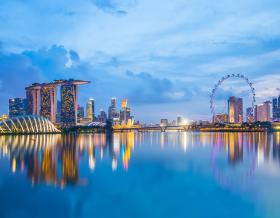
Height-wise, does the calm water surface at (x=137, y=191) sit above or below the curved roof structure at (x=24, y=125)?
below

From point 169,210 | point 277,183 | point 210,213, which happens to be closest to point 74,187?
point 169,210

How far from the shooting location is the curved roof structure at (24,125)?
4614 inches

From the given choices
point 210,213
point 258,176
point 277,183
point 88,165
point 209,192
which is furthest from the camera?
point 88,165

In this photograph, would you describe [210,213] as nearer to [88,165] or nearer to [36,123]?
[88,165]

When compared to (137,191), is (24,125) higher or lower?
higher

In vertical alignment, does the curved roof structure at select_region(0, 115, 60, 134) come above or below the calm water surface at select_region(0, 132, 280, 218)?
above

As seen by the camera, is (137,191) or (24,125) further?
(24,125)

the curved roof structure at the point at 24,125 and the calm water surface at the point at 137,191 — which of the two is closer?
the calm water surface at the point at 137,191

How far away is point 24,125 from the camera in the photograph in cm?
12100

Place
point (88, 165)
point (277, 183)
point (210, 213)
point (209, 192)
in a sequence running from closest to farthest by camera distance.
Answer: point (210, 213) → point (209, 192) → point (277, 183) → point (88, 165)

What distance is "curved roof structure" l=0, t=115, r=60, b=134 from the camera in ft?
384

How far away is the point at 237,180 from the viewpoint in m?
25.1

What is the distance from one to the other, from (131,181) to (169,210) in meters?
8.46

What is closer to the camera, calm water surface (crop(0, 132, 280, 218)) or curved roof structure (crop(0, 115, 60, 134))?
calm water surface (crop(0, 132, 280, 218))
